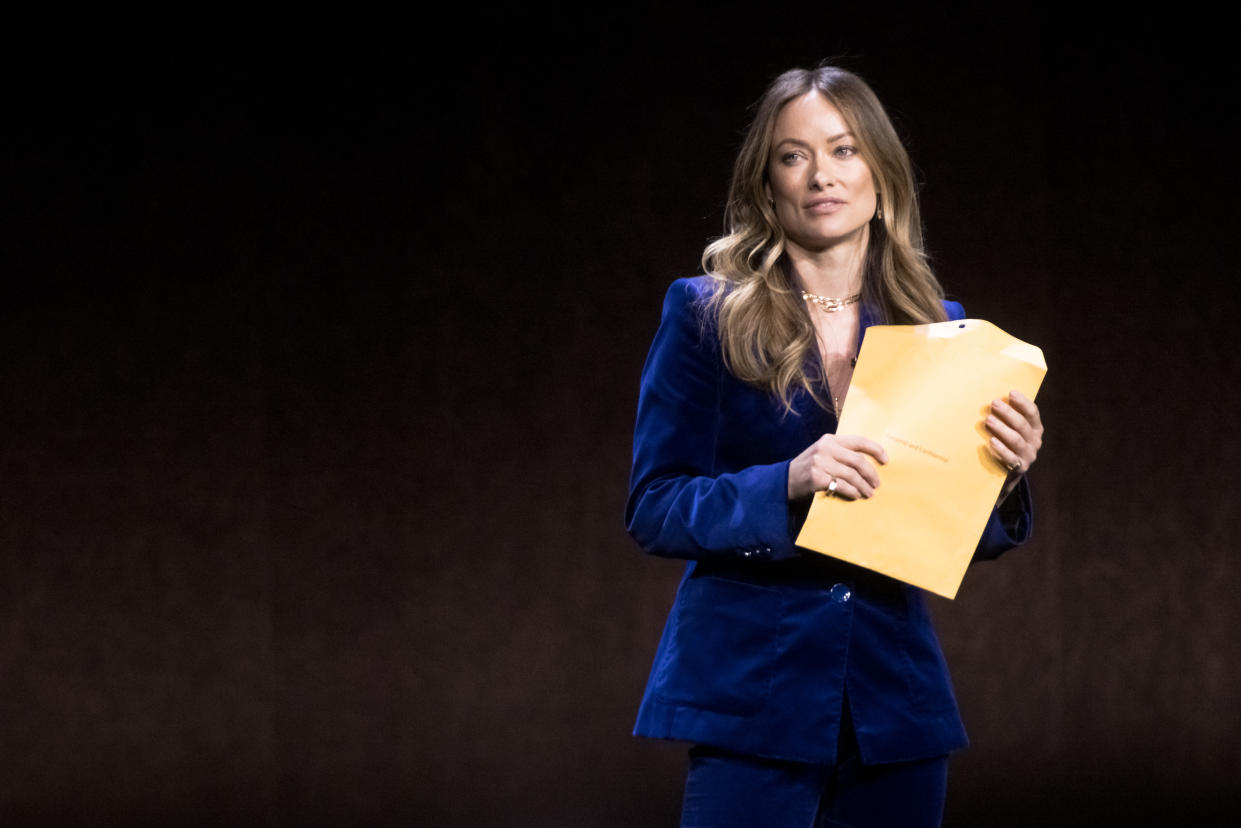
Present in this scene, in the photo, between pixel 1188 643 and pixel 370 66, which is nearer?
A: pixel 370 66

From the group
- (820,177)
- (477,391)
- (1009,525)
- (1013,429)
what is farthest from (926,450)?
(477,391)

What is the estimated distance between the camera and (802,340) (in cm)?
139

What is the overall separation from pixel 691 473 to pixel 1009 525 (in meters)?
0.36

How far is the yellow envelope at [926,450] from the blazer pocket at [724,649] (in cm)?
12

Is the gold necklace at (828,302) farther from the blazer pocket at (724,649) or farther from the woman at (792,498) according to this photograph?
the blazer pocket at (724,649)

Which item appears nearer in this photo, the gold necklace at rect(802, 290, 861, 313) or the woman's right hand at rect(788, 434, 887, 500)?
the woman's right hand at rect(788, 434, 887, 500)

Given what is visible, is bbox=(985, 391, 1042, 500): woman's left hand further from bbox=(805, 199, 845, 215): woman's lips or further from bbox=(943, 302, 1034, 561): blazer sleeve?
bbox=(805, 199, 845, 215): woman's lips

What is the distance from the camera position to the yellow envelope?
1263 mm

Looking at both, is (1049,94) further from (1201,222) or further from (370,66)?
(370,66)

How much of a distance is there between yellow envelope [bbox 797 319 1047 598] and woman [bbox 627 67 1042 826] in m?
0.02

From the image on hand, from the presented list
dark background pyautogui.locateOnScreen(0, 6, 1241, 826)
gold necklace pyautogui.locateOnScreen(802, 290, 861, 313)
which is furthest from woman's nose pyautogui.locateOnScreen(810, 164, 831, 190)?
dark background pyautogui.locateOnScreen(0, 6, 1241, 826)

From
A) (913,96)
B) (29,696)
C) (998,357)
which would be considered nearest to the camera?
(998,357)

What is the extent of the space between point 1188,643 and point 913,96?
1.49 m

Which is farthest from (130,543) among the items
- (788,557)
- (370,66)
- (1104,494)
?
(1104,494)
